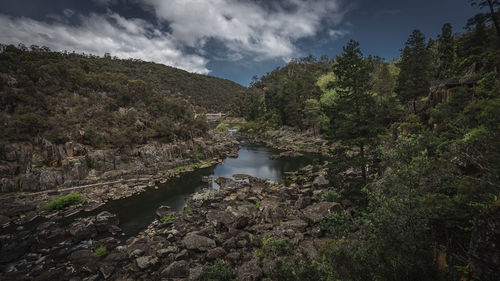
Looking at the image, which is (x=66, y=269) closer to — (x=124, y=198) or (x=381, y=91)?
(x=124, y=198)

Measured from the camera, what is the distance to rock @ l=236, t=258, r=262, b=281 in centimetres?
1049

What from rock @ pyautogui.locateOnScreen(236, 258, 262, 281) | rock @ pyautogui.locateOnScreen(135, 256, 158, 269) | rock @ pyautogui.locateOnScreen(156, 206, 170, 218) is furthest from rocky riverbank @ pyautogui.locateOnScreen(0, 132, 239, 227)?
rock @ pyautogui.locateOnScreen(236, 258, 262, 281)

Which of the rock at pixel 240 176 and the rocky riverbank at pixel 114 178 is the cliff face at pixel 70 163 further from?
the rock at pixel 240 176

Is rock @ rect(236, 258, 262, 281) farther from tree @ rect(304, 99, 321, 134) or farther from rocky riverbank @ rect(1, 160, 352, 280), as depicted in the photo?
tree @ rect(304, 99, 321, 134)

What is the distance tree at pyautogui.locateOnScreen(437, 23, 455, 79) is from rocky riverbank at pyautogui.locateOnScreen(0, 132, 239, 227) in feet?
138

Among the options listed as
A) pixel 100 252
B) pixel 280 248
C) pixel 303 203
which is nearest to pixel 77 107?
pixel 100 252

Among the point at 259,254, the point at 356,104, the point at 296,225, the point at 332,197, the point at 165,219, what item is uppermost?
the point at 356,104

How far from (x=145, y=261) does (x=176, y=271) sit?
100 inches

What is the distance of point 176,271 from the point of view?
11.8m

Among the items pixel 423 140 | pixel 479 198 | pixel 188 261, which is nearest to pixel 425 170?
pixel 479 198

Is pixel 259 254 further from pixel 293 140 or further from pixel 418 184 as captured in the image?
pixel 293 140

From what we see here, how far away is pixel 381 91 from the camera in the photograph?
48062mm

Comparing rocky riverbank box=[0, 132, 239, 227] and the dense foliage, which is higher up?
the dense foliage

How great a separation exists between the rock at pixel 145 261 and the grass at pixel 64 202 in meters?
14.8
